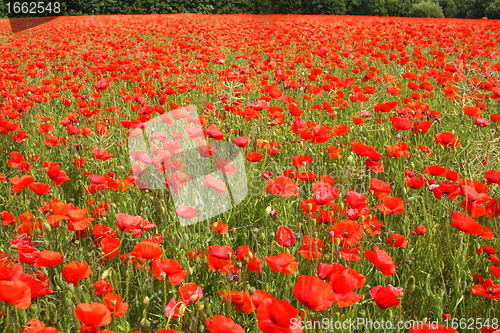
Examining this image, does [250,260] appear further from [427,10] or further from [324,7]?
[427,10]

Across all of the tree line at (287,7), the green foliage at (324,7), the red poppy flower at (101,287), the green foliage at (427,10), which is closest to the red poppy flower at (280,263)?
the red poppy flower at (101,287)

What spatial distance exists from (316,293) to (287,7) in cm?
2974

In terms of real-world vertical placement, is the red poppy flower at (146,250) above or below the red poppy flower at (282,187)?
below

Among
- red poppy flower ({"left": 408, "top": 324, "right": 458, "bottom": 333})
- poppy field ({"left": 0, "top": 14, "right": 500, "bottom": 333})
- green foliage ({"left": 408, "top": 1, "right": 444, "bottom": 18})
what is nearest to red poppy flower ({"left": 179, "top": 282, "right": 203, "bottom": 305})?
poppy field ({"left": 0, "top": 14, "right": 500, "bottom": 333})

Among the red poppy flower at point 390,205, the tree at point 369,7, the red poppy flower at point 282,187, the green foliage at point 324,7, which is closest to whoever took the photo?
the red poppy flower at point 390,205

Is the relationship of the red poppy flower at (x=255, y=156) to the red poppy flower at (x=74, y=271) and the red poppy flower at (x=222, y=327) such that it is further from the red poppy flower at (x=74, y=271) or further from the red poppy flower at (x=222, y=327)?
the red poppy flower at (x=222, y=327)

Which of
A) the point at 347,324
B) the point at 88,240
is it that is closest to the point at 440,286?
the point at 347,324

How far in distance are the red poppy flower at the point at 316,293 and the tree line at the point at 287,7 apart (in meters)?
25.7

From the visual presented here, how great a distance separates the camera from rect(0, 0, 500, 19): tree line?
977 inches

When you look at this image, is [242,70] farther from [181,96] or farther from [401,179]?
[401,179]

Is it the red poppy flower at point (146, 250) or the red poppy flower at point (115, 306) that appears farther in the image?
the red poppy flower at point (146, 250)

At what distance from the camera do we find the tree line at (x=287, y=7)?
24812 millimetres

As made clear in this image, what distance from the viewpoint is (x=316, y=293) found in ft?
3.51

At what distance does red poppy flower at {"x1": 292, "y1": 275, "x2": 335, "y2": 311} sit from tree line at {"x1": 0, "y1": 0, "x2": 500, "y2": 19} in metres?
25.7
